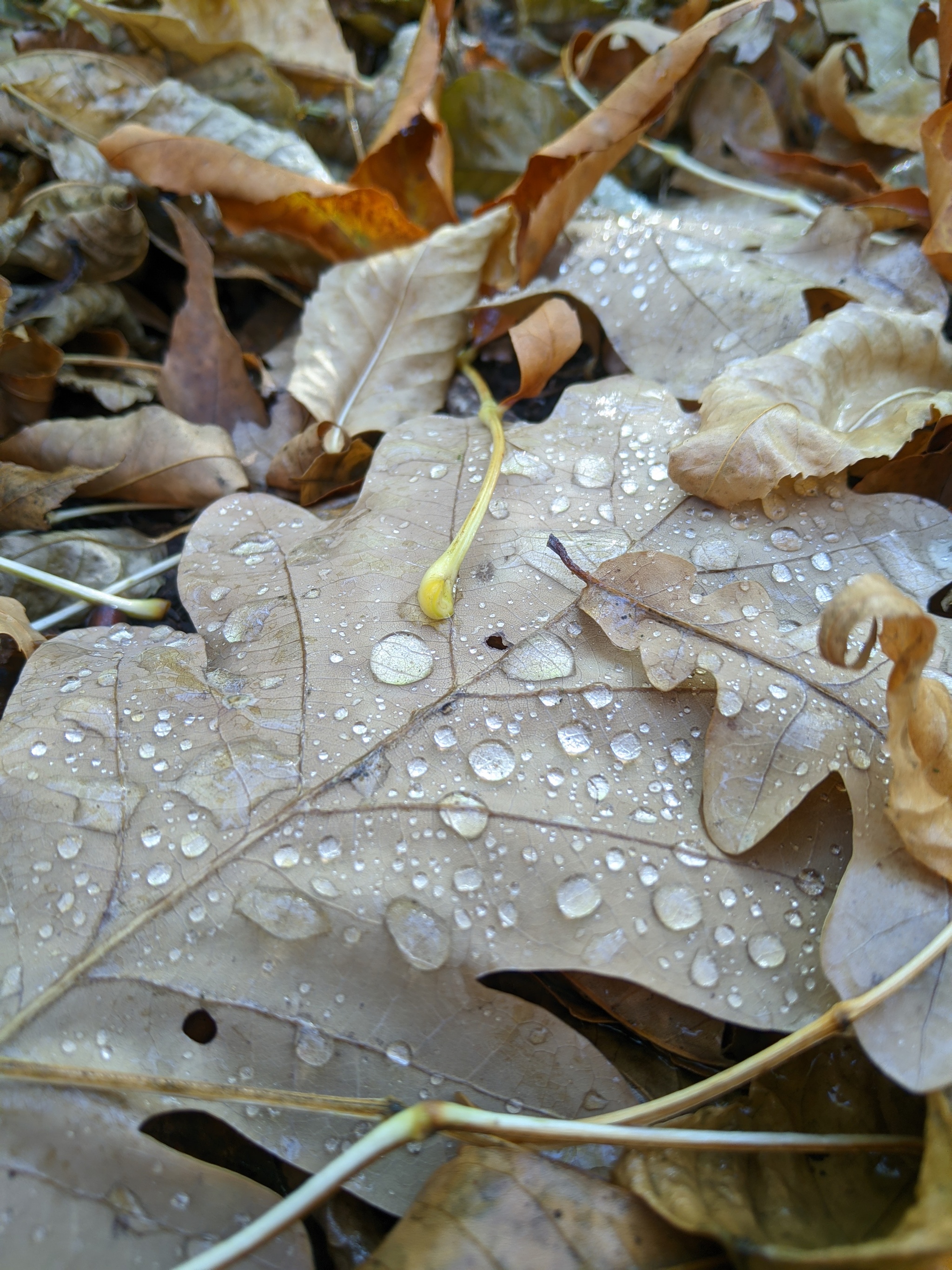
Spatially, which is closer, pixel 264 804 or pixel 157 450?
pixel 264 804

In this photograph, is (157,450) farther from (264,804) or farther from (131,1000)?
(131,1000)

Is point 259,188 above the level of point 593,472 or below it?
above

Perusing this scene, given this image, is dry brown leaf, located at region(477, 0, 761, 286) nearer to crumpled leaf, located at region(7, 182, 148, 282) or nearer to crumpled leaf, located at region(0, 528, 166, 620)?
crumpled leaf, located at region(7, 182, 148, 282)

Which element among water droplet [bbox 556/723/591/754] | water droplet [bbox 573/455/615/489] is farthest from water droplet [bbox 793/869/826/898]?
water droplet [bbox 573/455/615/489]

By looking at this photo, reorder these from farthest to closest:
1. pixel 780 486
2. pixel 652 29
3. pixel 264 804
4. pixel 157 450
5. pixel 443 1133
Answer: pixel 652 29 → pixel 157 450 → pixel 780 486 → pixel 264 804 → pixel 443 1133

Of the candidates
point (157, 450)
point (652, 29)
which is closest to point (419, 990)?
point (157, 450)

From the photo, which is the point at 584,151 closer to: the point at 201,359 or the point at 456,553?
the point at 201,359

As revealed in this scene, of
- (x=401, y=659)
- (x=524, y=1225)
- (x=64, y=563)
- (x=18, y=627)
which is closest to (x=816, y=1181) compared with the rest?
(x=524, y=1225)
